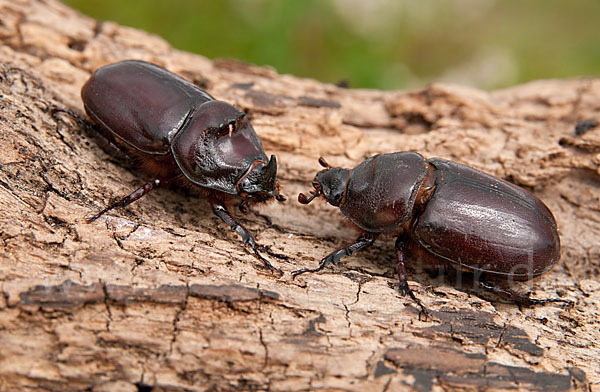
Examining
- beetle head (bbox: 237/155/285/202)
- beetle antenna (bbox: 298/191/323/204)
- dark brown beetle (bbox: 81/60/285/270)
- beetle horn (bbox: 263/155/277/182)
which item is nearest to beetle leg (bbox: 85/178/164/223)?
dark brown beetle (bbox: 81/60/285/270)

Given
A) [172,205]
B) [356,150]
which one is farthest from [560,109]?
[172,205]

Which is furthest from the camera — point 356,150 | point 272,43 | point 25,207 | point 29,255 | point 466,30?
point 466,30

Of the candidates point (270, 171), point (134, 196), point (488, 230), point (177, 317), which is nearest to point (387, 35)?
point (270, 171)

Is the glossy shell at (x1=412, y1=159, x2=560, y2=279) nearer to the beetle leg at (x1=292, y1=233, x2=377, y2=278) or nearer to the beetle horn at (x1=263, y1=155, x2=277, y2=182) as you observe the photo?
the beetle leg at (x1=292, y1=233, x2=377, y2=278)

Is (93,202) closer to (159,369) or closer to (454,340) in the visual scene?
(159,369)

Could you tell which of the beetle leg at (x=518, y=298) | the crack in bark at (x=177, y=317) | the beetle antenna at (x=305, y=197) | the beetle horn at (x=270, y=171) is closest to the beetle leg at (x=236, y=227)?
the beetle horn at (x=270, y=171)

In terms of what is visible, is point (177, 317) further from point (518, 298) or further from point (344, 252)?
point (518, 298)

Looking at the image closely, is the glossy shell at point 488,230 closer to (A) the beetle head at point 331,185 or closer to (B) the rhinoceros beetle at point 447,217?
(B) the rhinoceros beetle at point 447,217
